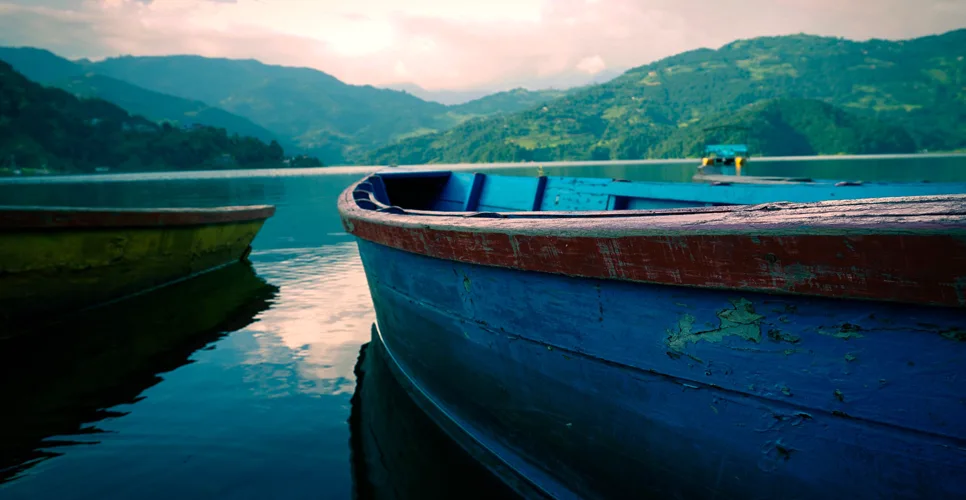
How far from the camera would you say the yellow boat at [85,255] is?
692 cm

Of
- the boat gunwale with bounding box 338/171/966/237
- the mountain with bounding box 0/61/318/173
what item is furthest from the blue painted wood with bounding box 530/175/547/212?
the mountain with bounding box 0/61/318/173

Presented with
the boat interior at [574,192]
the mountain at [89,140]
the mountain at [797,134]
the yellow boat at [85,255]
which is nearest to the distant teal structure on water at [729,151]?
the boat interior at [574,192]

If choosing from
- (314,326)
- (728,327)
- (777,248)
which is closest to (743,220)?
(777,248)

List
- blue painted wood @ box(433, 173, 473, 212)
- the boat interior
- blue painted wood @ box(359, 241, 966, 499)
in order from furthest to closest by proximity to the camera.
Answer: blue painted wood @ box(433, 173, 473, 212) → the boat interior → blue painted wood @ box(359, 241, 966, 499)

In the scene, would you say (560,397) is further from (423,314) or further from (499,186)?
(499,186)

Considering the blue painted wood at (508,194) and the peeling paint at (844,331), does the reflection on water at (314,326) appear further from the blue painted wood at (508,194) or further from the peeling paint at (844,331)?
the peeling paint at (844,331)

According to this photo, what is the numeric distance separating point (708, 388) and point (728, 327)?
0.27 meters

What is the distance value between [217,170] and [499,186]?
153 meters

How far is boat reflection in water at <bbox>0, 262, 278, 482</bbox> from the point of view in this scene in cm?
476

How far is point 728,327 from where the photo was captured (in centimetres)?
188

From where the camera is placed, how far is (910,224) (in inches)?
55.9

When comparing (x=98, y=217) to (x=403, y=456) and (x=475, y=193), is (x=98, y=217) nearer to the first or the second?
(x=475, y=193)

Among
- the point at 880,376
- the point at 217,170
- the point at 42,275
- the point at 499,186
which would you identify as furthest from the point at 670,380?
the point at 217,170

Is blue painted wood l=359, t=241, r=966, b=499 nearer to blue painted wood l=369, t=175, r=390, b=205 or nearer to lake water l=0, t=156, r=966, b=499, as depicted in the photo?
lake water l=0, t=156, r=966, b=499
